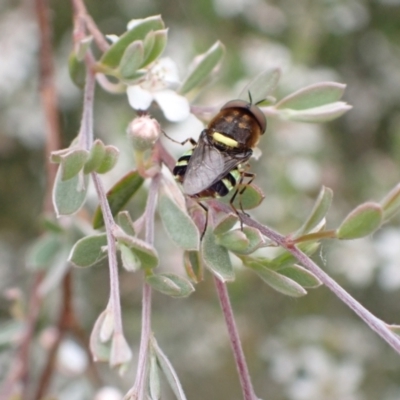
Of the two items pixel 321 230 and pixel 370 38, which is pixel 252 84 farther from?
pixel 370 38

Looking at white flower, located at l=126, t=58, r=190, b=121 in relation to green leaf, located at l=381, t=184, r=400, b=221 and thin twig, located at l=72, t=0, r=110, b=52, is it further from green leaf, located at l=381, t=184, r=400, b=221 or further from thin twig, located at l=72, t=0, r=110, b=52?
green leaf, located at l=381, t=184, r=400, b=221

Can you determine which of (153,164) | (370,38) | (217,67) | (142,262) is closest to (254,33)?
(370,38)

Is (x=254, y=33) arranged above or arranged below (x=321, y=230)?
below

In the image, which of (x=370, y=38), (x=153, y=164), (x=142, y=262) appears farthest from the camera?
(x=370, y=38)

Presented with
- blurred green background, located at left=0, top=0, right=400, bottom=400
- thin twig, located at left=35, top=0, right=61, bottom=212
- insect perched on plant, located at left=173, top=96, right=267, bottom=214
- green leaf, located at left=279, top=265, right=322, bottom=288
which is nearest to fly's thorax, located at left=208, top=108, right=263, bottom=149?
insect perched on plant, located at left=173, top=96, right=267, bottom=214

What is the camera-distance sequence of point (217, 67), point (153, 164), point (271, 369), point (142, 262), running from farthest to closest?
point (271, 369)
point (217, 67)
point (153, 164)
point (142, 262)

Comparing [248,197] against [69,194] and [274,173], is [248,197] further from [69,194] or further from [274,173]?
[274,173]

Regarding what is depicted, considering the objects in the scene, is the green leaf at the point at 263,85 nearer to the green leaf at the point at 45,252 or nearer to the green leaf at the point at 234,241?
the green leaf at the point at 234,241
